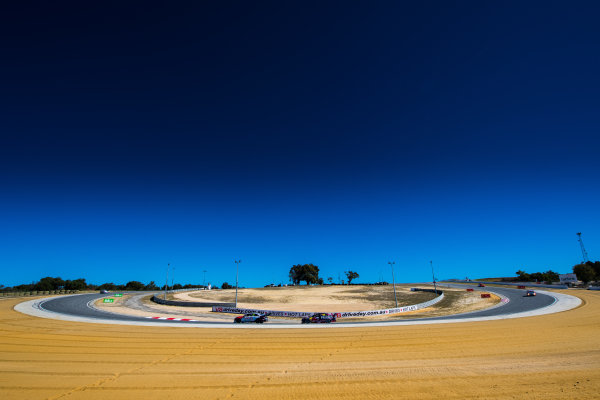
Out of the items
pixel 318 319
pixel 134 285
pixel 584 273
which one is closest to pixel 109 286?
pixel 134 285

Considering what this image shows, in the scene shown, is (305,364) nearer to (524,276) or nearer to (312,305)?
(312,305)

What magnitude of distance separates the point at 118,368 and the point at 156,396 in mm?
5546

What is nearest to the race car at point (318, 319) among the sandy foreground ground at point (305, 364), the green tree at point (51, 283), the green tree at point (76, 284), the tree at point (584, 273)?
the sandy foreground ground at point (305, 364)

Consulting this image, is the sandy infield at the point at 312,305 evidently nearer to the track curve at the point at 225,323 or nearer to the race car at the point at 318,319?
the race car at the point at 318,319

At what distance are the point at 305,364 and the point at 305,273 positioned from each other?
138355 millimetres

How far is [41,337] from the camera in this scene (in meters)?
23.0

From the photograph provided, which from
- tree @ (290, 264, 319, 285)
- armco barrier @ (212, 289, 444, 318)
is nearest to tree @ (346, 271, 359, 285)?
tree @ (290, 264, 319, 285)

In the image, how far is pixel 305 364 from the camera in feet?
51.5

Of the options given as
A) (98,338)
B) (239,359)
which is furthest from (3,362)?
(239,359)

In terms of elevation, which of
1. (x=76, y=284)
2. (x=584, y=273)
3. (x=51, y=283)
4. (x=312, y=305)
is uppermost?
(x=51, y=283)

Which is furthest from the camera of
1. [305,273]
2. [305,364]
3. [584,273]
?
[305,273]

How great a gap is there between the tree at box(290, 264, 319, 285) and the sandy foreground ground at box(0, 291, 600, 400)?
418 ft

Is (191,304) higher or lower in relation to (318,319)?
higher

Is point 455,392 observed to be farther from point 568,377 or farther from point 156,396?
point 156,396
